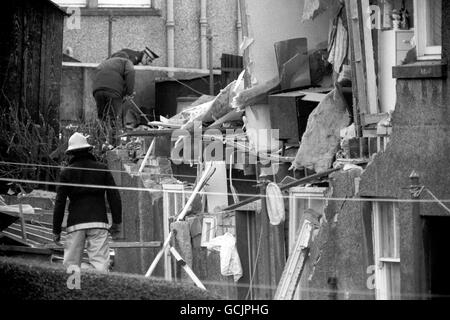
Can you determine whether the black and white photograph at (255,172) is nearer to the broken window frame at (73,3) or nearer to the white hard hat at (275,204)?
the white hard hat at (275,204)

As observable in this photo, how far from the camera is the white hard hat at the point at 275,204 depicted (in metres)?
17.4

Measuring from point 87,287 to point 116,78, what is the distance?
1431 centimetres

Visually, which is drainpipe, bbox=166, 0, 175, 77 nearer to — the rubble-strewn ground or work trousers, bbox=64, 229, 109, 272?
work trousers, bbox=64, 229, 109, 272

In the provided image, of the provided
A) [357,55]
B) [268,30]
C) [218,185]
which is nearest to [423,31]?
[357,55]

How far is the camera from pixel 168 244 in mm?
20156

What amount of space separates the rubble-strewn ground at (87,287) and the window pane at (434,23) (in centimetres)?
418

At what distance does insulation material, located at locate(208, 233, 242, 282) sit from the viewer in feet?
60.7

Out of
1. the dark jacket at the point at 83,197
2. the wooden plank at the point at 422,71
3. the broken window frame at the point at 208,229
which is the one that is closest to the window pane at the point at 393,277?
the wooden plank at the point at 422,71

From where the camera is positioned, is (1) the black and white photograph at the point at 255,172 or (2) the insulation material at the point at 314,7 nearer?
(1) the black and white photograph at the point at 255,172

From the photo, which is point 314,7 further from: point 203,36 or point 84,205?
point 203,36

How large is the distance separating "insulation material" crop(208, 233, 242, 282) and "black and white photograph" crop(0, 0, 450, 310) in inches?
1.0

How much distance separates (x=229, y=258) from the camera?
18531 millimetres

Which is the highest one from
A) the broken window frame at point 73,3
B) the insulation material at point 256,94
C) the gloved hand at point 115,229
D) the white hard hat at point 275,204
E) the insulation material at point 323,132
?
the broken window frame at point 73,3
